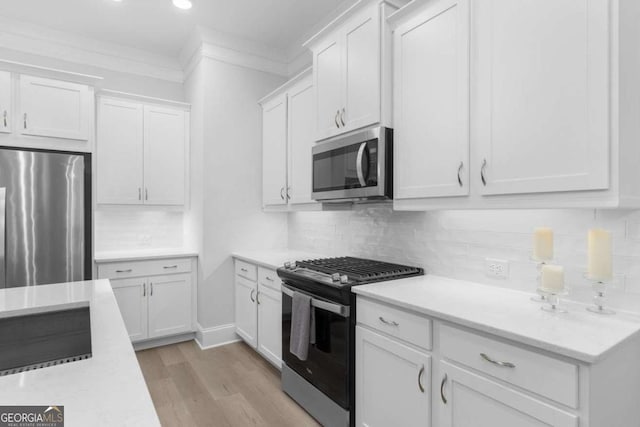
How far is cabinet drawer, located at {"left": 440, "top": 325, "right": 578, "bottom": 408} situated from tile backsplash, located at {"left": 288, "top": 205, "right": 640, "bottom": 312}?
0.60m

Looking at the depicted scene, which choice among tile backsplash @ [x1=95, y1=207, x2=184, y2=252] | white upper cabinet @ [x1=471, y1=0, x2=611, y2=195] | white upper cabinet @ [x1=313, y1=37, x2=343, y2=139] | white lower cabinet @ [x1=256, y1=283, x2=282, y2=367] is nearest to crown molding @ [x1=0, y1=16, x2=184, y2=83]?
tile backsplash @ [x1=95, y1=207, x2=184, y2=252]

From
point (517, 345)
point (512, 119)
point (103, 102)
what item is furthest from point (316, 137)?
point (103, 102)

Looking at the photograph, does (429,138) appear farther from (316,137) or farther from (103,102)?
(103,102)

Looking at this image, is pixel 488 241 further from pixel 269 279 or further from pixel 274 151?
pixel 274 151

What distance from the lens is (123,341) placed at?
1.11m

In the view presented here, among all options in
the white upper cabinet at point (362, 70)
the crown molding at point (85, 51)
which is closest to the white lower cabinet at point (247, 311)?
the white upper cabinet at point (362, 70)

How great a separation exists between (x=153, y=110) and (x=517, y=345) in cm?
368

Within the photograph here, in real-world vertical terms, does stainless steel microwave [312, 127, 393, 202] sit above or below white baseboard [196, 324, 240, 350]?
above

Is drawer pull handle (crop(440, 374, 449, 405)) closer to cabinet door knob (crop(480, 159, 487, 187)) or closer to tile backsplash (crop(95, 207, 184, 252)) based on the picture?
cabinet door knob (crop(480, 159, 487, 187))

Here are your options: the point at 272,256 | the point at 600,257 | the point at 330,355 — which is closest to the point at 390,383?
the point at 330,355

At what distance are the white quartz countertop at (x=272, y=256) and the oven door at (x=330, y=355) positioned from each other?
74 centimetres

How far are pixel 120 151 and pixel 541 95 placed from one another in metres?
3.48

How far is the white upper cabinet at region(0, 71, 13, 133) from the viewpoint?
2.79m

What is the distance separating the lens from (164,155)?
367 centimetres
